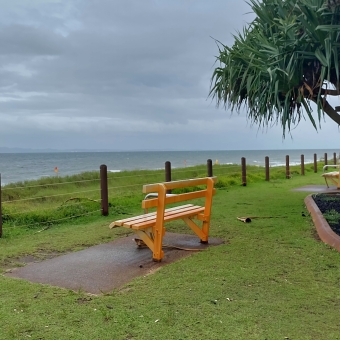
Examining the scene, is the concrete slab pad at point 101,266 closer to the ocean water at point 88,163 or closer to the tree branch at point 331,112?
the tree branch at point 331,112

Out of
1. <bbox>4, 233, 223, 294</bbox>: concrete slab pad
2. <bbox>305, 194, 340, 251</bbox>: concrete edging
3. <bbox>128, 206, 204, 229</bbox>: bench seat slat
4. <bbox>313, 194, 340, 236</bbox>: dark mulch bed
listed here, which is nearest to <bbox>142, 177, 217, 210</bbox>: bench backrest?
<bbox>128, 206, 204, 229</bbox>: bench seat slat

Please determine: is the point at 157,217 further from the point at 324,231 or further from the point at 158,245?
the point at 324,231

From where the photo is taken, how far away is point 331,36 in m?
5.60

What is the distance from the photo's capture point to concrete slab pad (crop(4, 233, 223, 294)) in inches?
142

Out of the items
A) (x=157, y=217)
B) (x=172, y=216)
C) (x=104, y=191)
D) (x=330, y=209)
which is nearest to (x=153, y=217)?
(x=172, y=216)

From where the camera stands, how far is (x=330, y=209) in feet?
22.2

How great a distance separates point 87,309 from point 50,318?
0.28m

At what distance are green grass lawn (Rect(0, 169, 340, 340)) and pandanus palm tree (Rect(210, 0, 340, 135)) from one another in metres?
2.49

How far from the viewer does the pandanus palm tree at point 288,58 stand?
5.82 meters

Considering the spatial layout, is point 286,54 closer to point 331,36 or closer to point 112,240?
point 331,36

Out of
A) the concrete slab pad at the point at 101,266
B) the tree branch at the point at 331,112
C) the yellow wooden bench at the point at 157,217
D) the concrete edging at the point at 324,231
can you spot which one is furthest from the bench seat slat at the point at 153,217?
the tree branch at the point at 331,112

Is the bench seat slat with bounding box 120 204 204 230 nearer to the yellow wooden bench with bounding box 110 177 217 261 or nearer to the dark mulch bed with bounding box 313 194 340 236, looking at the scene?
the yellow wooden bench with bounding box 110 177 217 261

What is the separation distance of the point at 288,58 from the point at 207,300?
463 cm

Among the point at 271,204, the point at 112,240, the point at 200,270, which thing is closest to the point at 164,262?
the point at 200,270
